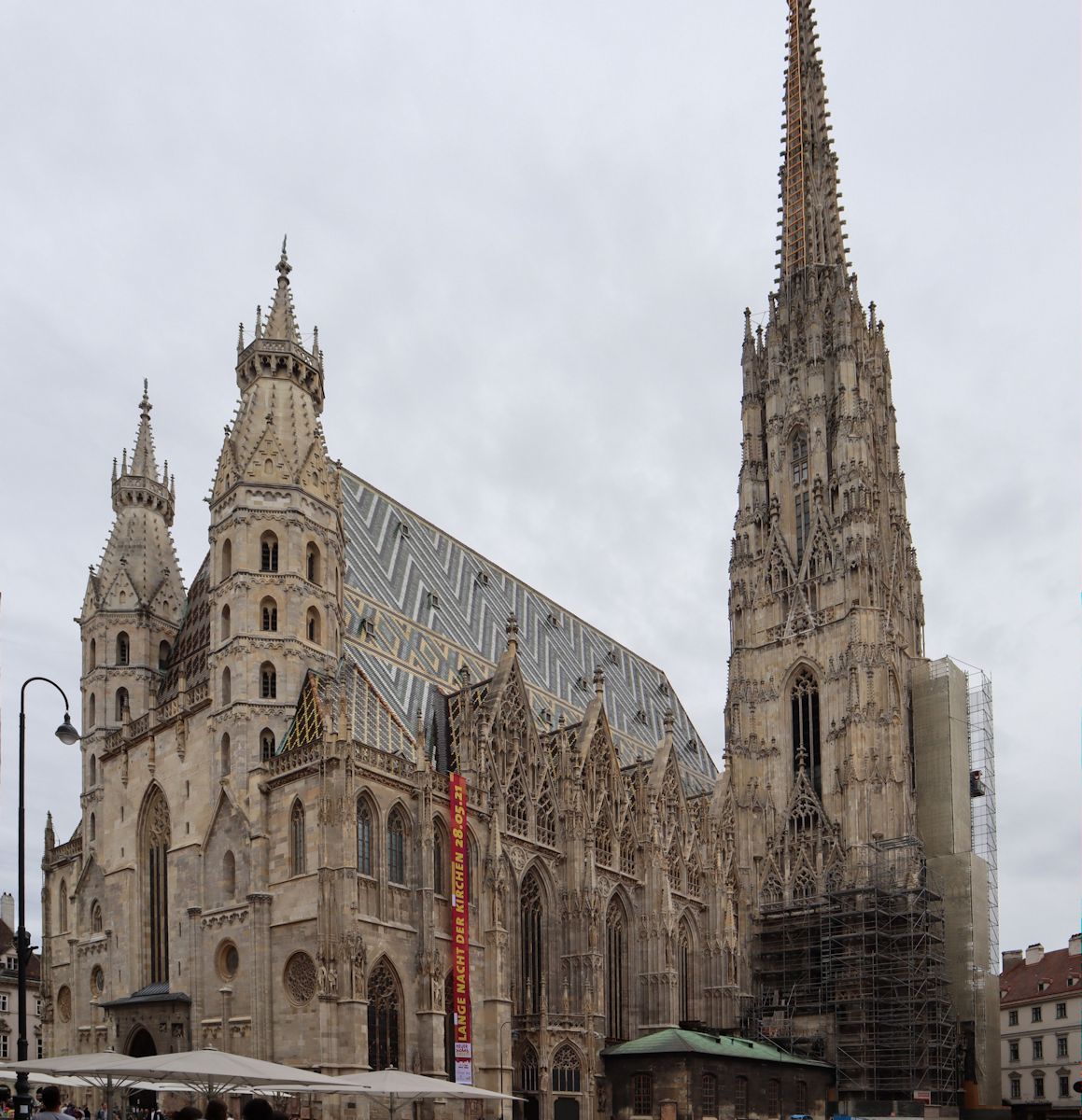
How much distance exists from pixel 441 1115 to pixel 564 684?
28.0 m

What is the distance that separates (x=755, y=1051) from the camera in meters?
61.4

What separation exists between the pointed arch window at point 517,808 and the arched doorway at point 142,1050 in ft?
50.8

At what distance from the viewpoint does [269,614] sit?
5250 cm

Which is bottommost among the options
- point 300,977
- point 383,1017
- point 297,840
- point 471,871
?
point 383,1017

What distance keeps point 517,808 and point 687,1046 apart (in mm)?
11831

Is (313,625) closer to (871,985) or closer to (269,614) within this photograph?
(269,614)

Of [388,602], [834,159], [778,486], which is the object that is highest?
[834,159]

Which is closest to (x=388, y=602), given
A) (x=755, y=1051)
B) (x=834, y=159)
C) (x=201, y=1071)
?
(x=755, y=1051)

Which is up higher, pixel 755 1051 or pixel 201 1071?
pixel 201 1071

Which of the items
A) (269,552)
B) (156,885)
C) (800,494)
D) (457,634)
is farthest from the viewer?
(800,494)

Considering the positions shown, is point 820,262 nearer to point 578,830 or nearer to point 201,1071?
point 578,830

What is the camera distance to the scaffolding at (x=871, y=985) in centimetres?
6575

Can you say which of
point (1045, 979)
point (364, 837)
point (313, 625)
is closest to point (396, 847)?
point (364, 837)

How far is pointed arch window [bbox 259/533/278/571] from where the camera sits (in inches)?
2093
